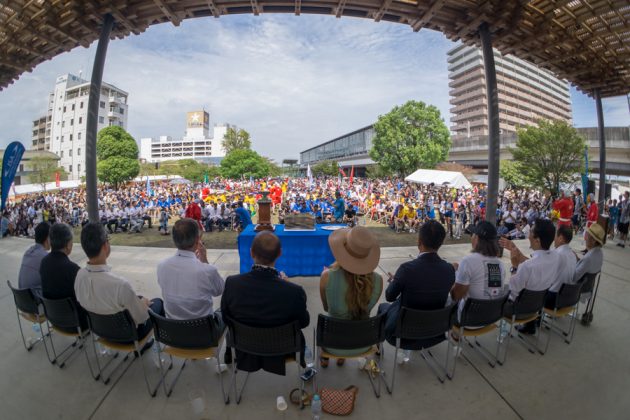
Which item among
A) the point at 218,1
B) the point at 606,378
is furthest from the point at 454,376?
the point at 218,1

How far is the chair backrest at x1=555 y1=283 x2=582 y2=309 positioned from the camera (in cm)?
343

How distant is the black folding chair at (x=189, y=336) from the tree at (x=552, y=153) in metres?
20.4

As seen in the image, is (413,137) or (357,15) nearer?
(357,15)

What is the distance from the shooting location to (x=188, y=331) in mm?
→ 2615

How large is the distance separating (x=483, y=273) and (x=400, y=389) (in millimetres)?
1518

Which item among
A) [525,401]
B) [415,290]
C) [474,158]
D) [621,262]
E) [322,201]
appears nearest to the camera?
[525,401]

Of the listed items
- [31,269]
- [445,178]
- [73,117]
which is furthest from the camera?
[73,117]

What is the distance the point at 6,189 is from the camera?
631cm

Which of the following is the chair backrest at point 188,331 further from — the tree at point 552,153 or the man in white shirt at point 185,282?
the tree at point 552,153

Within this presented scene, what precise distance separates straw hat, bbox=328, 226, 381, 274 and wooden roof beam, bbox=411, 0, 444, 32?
478 cm

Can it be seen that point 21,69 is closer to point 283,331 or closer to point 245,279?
point 245,279

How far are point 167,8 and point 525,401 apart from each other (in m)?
7.54

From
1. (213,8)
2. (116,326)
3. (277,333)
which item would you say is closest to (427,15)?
(213,8)

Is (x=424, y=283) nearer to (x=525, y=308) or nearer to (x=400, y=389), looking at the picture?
(x=400, y=389)
